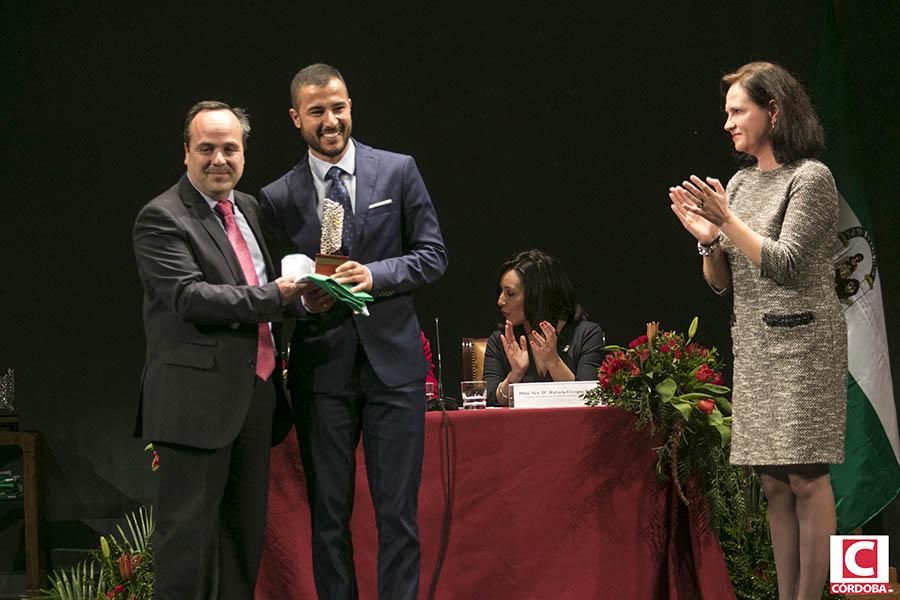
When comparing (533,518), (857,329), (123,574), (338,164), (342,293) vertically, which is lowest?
(123,574)

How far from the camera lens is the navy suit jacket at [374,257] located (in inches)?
116

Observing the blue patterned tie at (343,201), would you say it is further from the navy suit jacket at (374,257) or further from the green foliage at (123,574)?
the green foliage at (123,574)

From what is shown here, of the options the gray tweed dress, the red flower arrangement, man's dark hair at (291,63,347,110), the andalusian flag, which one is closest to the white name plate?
the red flower arrangement

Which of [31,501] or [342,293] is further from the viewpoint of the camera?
[31,501]

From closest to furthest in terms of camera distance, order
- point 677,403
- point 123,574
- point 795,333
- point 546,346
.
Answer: point 795,333, point 677,403, point 123,574, point 546,346

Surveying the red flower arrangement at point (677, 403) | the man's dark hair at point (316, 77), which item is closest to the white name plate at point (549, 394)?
the red flower arrangement at point (677, 403)

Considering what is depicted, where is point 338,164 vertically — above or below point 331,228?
above

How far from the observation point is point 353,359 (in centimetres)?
295

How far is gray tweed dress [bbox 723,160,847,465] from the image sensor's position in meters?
2.85

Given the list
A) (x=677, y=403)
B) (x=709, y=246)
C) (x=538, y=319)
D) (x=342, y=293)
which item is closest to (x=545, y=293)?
(x=538, y=319)

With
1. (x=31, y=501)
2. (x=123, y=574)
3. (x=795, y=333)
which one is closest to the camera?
(x=795, y=333)

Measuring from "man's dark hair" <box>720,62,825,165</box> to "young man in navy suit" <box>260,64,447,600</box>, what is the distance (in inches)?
39.8

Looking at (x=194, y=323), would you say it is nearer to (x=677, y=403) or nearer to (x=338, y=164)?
(x=338, y=164)

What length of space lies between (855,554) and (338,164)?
2.12 meters
